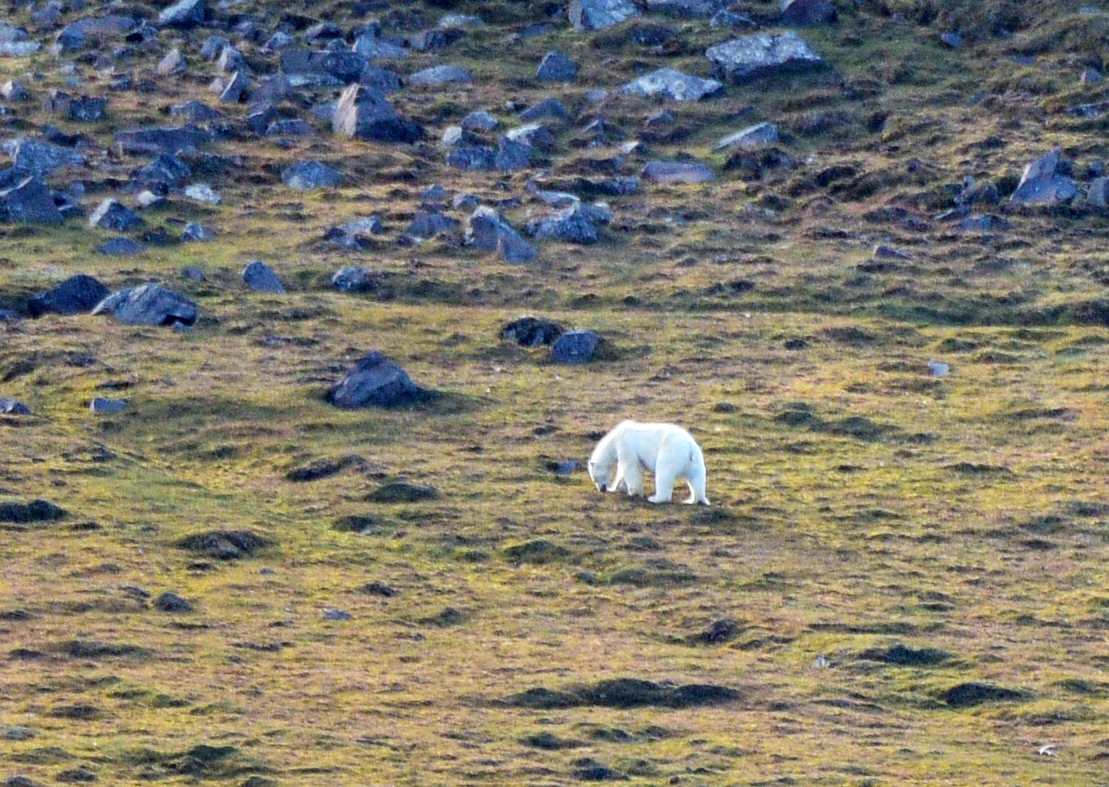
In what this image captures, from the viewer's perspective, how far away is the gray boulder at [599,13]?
61.2 metres

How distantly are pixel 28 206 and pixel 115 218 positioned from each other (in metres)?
1.88

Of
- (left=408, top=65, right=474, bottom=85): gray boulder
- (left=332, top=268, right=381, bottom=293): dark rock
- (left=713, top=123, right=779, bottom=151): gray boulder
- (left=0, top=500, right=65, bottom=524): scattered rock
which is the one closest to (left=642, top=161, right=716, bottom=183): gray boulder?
(left=713, top=123, right=779, bottom=151): gray boulder

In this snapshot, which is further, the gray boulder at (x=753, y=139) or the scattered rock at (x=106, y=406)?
the gray boulder at (x=753, y=139)

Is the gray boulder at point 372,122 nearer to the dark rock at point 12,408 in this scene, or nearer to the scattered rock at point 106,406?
the scattered rock at point 106,406

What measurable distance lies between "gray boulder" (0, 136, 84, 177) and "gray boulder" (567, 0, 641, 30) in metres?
20.5

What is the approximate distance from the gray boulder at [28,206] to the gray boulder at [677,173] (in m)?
14.8

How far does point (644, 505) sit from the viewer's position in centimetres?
2466

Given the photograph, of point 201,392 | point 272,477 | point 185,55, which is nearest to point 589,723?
point 272,477

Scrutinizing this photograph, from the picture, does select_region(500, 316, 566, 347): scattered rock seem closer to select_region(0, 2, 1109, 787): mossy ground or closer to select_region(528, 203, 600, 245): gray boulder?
select_region(0, 2, 1109, 787): mossy ground

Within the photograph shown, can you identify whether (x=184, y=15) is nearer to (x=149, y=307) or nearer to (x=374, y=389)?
(x=149, y=307)

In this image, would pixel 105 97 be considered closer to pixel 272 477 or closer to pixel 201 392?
pixel 201 392

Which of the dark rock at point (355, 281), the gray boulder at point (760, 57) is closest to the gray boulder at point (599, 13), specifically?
the gray boulder at point (760, 57)

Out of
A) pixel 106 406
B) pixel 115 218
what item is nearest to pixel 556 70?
pixel 115 218

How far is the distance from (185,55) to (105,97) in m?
6.29
